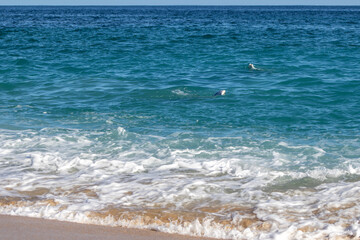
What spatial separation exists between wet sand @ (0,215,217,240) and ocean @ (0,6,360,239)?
0.16m

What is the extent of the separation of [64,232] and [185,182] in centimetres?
215

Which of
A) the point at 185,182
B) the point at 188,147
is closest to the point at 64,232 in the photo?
the point at 185,182

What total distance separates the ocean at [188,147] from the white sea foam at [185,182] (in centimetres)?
2

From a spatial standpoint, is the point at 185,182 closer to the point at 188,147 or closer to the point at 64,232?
the point at 188,147

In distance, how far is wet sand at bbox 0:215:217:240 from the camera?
463 centimetres

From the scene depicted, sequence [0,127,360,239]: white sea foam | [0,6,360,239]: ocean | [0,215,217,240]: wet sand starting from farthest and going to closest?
[0,6,360,239]: ocean < [0,127,360,239]: white sea foam < [0,215,217,240]: wet sand

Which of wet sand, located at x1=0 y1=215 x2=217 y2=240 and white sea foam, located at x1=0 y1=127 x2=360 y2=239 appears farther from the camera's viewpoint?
white sea foam, located at x1=0 y1=127 x2=360 y2=239

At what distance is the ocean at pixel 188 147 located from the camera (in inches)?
209

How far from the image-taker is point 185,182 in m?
6.41

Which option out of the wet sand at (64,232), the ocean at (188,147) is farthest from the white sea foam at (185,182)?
the wet sand at (64,232)

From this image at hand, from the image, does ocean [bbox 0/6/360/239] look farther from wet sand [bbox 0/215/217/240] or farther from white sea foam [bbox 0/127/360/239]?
wet sand [bbox 0/215/217/240]

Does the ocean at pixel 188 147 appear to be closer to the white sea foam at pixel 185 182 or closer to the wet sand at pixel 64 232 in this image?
the white sea foam at pixel 185 182

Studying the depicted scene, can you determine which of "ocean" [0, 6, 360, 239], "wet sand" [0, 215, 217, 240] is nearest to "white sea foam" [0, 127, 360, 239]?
Result: "ocean" [0, 6, 360, 239]

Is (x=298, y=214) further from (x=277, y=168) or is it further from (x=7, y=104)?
(x=7, y=104)
